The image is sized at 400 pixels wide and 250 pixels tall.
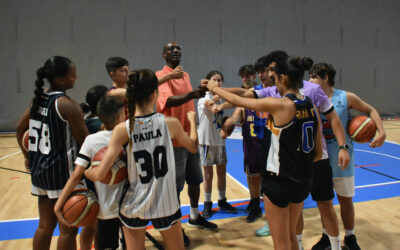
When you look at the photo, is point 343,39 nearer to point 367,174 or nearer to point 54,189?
point 367,174

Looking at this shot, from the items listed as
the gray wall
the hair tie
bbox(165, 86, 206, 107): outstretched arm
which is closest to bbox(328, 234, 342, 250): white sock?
bbox(165, 86, 206, 107): outstretched arm

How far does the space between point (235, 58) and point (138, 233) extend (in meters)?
10.3

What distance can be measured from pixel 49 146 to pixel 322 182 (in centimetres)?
217

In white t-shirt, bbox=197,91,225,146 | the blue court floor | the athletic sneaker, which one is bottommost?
the blue court floor

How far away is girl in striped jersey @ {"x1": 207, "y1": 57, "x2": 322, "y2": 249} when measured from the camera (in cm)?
192

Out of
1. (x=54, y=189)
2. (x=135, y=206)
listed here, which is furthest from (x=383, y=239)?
(x=54, y=189)

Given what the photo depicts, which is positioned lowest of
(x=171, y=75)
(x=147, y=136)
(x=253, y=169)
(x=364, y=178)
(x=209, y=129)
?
(x=364, y=178)

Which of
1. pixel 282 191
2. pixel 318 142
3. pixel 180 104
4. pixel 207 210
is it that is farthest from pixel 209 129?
pixel 282 191

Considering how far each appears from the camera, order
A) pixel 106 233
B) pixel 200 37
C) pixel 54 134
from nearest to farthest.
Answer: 1. pixel 54 134
2. pixel 106 233
3. pixel 200 37

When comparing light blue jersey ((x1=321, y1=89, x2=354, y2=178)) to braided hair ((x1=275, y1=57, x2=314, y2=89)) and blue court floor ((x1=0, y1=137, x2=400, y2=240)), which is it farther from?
blue court floor ((x1=0, y1=137, x2=400, y2=240))

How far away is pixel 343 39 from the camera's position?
12406 millimetres

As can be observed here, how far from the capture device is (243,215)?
12.2 ft

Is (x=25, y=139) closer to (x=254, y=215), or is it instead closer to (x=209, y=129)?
(x=209, y=129)

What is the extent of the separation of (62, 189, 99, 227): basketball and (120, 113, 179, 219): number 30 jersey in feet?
1.01
